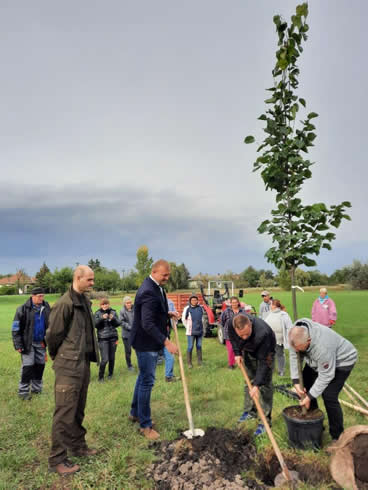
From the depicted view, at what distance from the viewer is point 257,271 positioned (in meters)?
82.2

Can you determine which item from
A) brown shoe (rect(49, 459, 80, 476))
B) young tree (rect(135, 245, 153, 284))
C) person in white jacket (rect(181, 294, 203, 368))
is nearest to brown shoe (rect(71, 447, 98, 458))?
brown shoe (rect(49, 459, 80, 476))

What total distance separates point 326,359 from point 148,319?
7.09 ft

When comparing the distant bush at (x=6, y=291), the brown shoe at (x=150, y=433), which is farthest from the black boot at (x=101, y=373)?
the distant bush at (x=6, y=291)

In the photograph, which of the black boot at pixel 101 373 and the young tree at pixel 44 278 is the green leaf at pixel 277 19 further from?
the young tree at pixel 44 278

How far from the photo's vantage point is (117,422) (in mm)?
5043

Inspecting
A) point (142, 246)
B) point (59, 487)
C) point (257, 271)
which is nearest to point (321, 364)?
point (59, 487)

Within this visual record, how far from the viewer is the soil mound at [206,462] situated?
10.8 feet

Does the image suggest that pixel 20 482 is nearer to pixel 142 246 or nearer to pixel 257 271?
pixel 142 246

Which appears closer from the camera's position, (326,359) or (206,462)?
(206,462)

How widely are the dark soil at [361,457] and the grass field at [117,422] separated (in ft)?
1.21

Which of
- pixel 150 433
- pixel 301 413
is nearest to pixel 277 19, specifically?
pixel 301 413

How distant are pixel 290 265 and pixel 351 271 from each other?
204 ft

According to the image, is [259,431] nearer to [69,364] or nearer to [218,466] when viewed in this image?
[218,466]

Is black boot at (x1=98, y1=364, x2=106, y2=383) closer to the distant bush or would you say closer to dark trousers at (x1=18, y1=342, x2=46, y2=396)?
dark trousers at (x1=18, y1=342, x2=46, y2=396)
